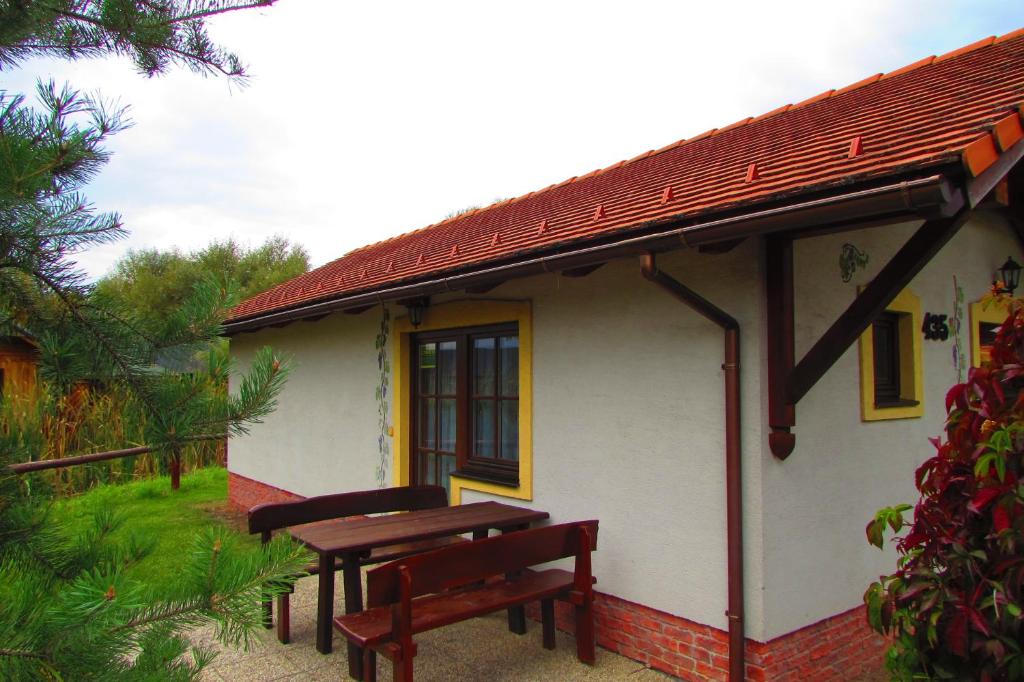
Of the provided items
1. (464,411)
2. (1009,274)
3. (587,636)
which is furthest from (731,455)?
(1009,274)

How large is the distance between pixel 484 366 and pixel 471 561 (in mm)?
2424

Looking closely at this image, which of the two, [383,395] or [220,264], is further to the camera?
[220,264]

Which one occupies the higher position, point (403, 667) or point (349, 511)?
point (349, 511)

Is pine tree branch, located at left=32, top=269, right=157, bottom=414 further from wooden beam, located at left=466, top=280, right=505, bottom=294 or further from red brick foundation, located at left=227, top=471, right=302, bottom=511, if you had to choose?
red brick foundation, located at left=227, top=471, right=302, bottom=511

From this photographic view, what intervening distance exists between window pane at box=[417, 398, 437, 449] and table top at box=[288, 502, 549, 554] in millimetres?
1207

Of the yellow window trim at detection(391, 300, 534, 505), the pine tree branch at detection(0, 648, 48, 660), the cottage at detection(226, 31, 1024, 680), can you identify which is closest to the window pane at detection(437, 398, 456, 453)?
the cottage at detection(226, 31, 1024, 680)

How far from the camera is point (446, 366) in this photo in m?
6.71

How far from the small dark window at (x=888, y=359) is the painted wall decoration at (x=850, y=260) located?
0.60m

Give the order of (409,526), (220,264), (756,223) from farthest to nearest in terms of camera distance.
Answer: (220,264) → (409,526) → (756,223)

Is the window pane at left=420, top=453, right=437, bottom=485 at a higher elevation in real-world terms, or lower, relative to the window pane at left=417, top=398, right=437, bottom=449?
lower

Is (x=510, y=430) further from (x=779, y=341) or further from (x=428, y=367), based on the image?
(x=779, y=341)

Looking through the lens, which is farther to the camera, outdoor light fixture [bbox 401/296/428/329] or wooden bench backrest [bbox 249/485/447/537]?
outdoor light fixture [bbox 401/296/428/329]

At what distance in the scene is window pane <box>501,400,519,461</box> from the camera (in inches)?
233

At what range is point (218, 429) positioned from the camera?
1.75 metres
